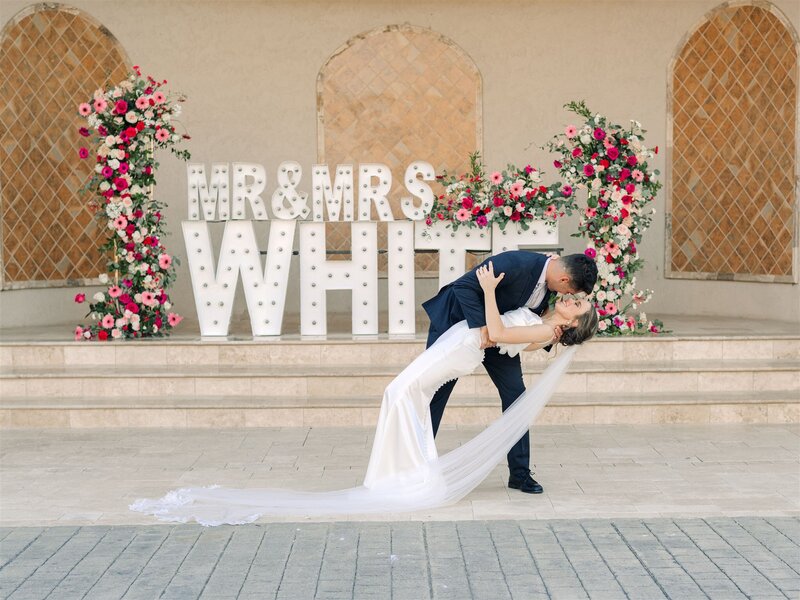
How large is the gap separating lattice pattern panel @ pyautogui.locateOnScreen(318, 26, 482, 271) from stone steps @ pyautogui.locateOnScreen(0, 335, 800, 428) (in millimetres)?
3196

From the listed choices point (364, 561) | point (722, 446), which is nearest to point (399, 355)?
point (722, 446)

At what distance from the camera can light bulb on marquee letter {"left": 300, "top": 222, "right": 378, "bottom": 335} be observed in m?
9.14

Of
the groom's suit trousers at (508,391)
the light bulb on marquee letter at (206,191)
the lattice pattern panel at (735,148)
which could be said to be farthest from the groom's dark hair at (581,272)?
the lattice pattern panel at (735,148)

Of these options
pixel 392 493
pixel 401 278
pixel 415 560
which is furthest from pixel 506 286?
pixel 401 278

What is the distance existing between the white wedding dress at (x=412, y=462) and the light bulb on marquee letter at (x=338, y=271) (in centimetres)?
335

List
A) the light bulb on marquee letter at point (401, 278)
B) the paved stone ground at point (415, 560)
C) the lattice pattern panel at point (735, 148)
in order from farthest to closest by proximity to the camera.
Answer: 1. the lattice pattern panel at point (735, 148)
2. the light bulb on marquee letter at point (401, 278)
3. the paved stone ground at point (415, 560)

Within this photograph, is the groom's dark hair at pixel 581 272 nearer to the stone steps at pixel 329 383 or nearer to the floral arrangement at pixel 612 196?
the stone steps at pixel 329 383

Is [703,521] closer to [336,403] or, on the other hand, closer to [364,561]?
[364,561]

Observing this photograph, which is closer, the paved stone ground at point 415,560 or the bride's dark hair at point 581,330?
the paved stone ground at point 415,560

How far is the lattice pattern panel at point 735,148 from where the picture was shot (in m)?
10.5

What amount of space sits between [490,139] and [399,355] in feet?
12.3

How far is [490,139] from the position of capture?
37.8 feet

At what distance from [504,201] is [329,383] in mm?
2240

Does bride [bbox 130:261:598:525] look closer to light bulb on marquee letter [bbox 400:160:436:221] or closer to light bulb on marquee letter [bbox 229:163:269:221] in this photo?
light bulb on marquee letter [bbox 400:160:436:221]
